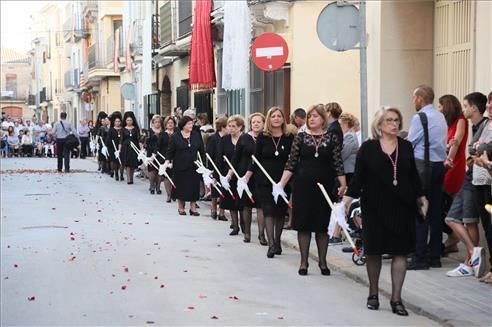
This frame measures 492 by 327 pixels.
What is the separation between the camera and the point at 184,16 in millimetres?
31188

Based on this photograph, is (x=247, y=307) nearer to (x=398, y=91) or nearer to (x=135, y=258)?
(x=135, y=258)

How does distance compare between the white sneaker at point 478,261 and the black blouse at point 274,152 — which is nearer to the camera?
the white sneaker at point 478,261

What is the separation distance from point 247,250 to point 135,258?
5.43 ft

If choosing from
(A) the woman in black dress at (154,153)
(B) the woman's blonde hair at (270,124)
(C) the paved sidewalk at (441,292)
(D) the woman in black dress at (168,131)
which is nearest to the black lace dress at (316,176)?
(C) the paved sidewalk at (441,292)

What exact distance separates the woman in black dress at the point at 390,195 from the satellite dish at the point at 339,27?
3719 millimetres

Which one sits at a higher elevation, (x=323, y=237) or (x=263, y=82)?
(x=263, y=82)

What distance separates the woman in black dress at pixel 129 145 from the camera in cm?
2503

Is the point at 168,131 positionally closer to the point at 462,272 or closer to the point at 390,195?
the point at 462,272

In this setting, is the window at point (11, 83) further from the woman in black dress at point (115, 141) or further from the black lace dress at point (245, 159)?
the black lace dress at point (245, 159)

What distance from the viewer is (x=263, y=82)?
74.8 ft

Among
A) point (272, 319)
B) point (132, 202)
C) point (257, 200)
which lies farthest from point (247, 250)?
point (132, 202)

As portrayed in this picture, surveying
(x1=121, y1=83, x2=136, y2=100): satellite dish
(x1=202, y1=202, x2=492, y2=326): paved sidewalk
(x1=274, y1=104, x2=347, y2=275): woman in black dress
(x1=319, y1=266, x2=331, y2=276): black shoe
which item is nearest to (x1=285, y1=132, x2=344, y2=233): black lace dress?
(x1=274, y1=104, x2=347, y2=275): woman in black dress

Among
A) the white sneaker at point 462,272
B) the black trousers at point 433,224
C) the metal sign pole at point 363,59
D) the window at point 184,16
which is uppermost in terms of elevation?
the window at point 184,16

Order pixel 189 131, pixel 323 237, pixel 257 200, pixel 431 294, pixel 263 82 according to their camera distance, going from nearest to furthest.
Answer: pixel 431 294 → pixel 323 237 → pixel 257 200 → pixel 189 131 → pixel 263 82
